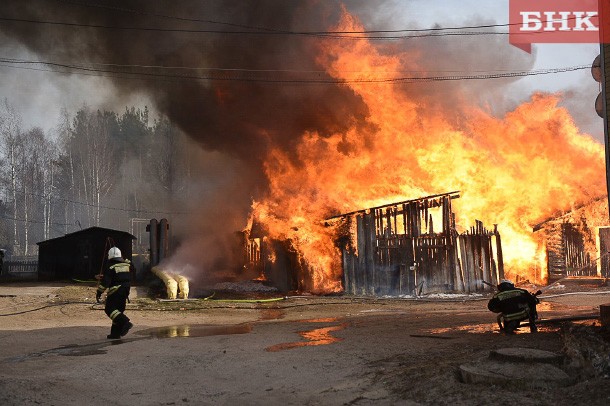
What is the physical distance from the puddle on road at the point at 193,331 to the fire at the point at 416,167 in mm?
7643

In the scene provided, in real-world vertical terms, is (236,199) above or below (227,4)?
below

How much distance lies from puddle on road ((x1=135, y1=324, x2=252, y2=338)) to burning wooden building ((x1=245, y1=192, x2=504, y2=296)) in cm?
695

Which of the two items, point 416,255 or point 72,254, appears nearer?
point 416,255

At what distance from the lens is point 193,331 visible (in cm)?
1042

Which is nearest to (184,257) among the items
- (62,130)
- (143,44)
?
(143,44)

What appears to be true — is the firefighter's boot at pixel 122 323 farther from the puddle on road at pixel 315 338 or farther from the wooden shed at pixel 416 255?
the wooden shed at pixel 416 255

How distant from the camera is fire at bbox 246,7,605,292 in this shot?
1864cm

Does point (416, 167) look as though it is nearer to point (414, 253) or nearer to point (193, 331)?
point (414, 253)

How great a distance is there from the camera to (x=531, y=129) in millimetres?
21469

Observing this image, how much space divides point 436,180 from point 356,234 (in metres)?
3.95

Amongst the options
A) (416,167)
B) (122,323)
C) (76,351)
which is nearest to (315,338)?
(122,323)

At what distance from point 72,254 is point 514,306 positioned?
22.3 metres

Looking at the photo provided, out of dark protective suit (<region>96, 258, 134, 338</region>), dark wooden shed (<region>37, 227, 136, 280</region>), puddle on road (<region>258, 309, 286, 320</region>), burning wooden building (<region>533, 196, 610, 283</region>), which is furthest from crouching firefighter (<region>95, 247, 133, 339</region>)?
burning wooden building (<region>533, 196, 610, 283</region>)

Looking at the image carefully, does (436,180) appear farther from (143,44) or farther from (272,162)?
(143,44)
